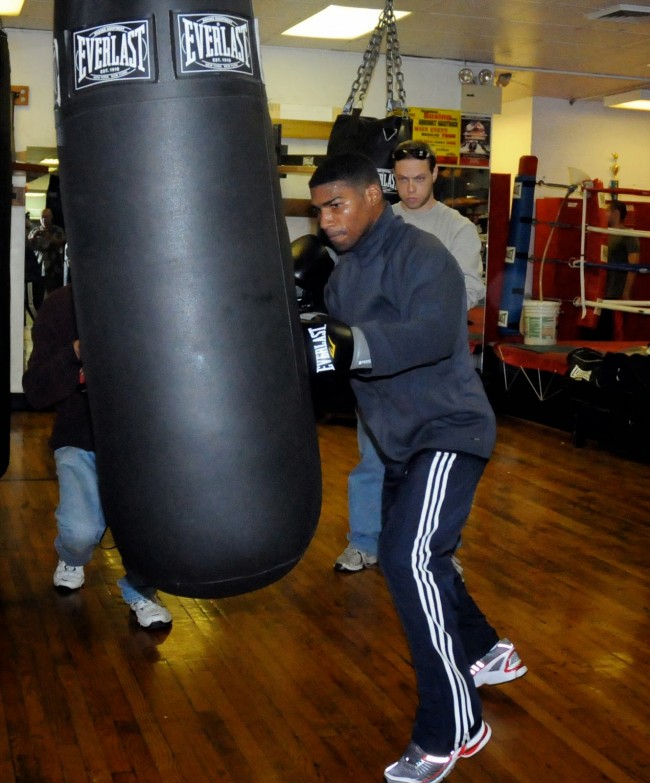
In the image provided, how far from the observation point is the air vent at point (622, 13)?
668cm

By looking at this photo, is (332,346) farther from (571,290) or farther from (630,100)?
(630,100)

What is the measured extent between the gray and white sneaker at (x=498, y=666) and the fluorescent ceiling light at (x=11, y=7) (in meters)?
5.41

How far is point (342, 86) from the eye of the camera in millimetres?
8055

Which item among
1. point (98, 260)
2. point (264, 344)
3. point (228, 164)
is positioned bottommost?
point (264, 344)

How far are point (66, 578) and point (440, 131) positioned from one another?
5.71 m

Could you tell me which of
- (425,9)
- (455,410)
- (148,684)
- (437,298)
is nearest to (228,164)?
(437,298)

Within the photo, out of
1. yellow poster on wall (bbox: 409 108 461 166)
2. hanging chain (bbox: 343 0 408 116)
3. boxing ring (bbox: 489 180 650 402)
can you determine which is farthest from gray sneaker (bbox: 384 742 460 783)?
yellow poster on wall (bbox: 409 108 461 166)

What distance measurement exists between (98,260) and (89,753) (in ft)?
4.26

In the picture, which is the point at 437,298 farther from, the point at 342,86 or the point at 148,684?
the point at 342,86

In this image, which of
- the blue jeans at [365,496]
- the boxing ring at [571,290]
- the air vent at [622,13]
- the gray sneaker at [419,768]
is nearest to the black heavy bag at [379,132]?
the blue jeans at [365,496]

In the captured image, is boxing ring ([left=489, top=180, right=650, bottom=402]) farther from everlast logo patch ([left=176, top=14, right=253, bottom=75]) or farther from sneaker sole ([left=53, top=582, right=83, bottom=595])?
everlast logo patch ([left=176, top=14, right=253, bottom=75])

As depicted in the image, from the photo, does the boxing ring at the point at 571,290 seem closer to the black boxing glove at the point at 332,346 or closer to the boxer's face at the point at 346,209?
the boxer's face at the point at 346,209

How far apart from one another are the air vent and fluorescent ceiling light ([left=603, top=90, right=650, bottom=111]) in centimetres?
323

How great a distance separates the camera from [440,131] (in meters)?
8.18
